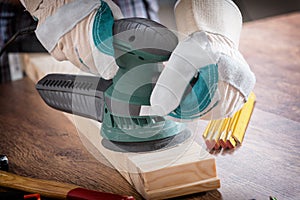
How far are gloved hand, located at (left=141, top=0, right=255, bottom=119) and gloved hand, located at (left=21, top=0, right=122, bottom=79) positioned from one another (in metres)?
0.11

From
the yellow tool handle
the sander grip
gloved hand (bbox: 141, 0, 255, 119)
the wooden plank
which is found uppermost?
gloved hand (bbox: 141, 0, 255, 119)

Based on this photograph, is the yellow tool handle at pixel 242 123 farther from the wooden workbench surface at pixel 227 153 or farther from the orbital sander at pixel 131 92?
the orbital sander at pixel 131 92

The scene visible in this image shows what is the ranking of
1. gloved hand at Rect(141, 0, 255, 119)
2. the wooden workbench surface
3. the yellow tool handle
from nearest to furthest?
gloved hand at Rect(141, 0, 255, 119), the wooden workbench surface, the yellow tool handle

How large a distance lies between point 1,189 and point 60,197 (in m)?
0.10

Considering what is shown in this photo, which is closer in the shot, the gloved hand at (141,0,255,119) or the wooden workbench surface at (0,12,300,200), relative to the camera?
the gloved hand at (141,0,255,119)

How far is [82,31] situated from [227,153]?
1.01ft

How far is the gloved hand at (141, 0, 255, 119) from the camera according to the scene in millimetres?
723

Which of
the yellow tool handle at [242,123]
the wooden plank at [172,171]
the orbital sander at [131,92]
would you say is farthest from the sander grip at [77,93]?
the yellow tool handle at [242,123]

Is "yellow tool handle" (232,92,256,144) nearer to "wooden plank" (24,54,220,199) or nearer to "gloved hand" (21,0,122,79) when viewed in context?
"wooden plank" (24,54,220,199)

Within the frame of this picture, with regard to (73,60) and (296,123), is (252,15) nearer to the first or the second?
(296,123)

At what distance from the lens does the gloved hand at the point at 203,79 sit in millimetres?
723

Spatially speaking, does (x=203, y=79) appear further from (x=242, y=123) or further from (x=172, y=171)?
(x=242, y=123)

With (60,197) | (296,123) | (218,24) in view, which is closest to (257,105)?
(296,123)

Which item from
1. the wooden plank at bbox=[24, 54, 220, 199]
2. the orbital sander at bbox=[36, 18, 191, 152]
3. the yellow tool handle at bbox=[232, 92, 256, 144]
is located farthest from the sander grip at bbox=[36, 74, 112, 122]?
the yellow tool handle at bbox=[232, 92, 256, 144]
